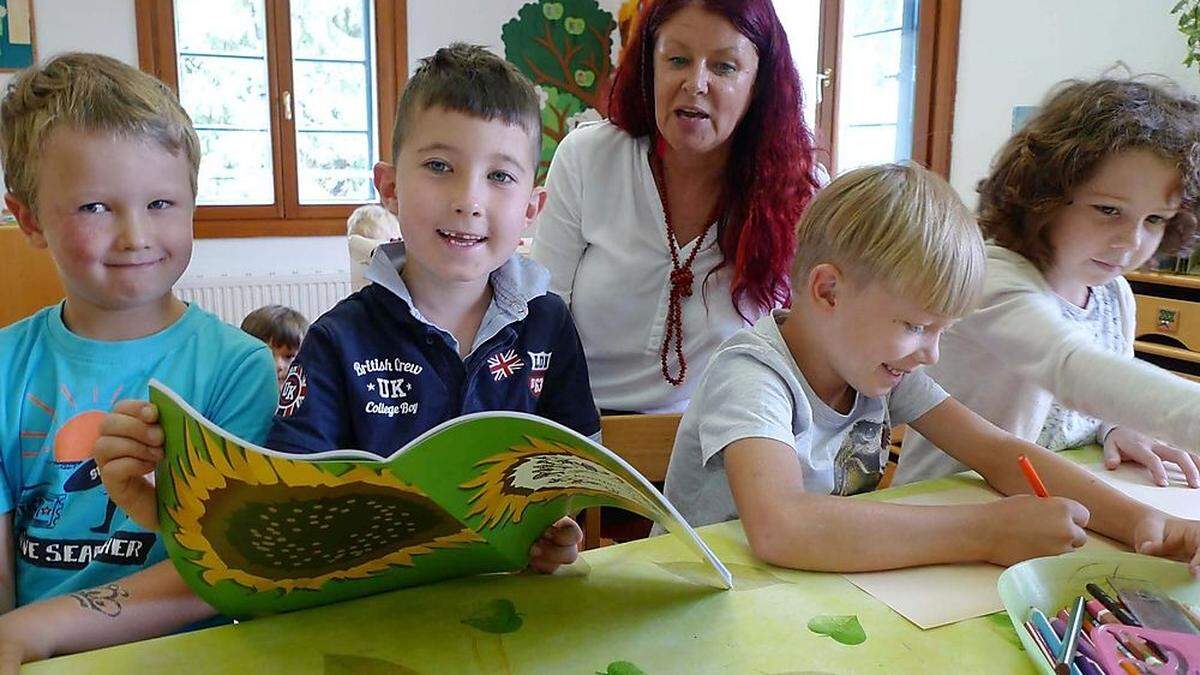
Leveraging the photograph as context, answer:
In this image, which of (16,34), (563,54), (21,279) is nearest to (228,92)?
(16,34)

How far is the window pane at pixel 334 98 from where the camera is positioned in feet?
14.3

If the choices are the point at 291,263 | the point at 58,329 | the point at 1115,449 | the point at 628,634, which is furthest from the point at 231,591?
the point at 291,263

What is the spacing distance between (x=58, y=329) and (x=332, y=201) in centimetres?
384

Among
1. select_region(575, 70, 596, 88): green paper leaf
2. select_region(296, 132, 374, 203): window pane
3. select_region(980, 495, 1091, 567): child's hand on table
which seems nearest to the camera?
select_region(980, 495, 1091, 567): child's hand on table

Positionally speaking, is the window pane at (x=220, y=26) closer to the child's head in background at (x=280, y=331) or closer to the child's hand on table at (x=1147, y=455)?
the child's head in background at (x=280, y=331)

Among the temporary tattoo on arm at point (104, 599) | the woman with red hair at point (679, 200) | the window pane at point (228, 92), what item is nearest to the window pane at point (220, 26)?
the window pane at point (228, 92)

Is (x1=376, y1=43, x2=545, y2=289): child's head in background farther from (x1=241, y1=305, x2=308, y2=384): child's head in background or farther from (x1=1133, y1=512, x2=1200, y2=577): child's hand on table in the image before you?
(x1=241, y1=305, x2=308, y2=384): child's head in background

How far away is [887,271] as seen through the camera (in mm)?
927

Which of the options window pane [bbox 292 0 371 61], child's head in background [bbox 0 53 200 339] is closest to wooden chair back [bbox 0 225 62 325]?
window pane [bbox 292 0 371 61]

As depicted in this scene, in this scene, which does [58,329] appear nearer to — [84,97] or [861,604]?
[84,97]

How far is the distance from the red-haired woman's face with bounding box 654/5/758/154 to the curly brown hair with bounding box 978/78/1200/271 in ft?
1.35

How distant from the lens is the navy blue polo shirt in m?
0.85

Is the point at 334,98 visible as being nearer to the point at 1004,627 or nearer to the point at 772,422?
the point at 772,422

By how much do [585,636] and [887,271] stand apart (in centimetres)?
51
